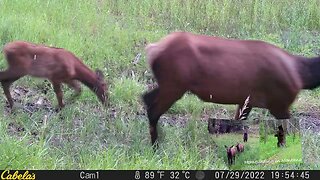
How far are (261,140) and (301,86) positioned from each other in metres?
0.44

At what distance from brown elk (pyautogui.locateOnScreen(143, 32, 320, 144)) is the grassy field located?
1.16ft

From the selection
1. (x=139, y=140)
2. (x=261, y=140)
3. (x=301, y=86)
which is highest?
(x=301, y=86)

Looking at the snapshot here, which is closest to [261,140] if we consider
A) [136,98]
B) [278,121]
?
[278,121]

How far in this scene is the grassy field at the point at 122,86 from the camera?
3.94m

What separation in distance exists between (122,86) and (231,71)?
1409 mm

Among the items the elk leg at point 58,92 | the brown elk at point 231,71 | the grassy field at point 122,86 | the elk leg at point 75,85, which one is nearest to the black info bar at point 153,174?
the grassy field at point 122,86

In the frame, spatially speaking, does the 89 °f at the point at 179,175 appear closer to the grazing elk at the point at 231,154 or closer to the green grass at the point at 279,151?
the grazing elk at the point at 231,154

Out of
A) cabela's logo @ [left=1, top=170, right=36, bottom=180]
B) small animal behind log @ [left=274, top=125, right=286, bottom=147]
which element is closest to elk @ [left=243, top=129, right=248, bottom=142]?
small animal behind log @ [left=274, top=125, right=286, bottom=147]

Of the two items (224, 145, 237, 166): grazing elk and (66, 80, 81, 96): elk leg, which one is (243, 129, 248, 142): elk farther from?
(66, 80, 81, 96): elk leg

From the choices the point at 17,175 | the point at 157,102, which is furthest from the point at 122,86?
the point at 17,175

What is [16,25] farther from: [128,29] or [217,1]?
[217,1]

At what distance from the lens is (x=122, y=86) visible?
508 cm

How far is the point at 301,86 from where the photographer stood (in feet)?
12.8

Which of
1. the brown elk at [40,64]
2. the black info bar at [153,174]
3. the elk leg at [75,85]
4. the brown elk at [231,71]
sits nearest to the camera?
the black info bar at [153,174]
